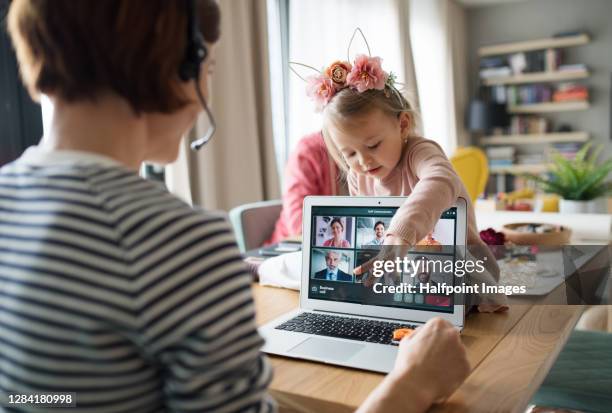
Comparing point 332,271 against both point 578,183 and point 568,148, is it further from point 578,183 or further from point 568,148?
point 568,148

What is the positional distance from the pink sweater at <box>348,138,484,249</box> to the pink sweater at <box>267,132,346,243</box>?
1017 mm

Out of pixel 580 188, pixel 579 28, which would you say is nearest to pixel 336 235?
pixel 580 188

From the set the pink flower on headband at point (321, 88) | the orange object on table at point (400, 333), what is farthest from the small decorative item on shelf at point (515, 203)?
the orange object on table at point (400, 333)

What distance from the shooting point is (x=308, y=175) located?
2.58 metres

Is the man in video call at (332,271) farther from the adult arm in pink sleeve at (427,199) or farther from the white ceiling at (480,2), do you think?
the white ceiling at (480,2)

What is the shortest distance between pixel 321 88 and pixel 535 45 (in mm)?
5546

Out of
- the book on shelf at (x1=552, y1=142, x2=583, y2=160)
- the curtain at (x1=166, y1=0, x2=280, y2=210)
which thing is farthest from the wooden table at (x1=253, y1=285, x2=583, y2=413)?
the book on shelf at (x1=552, y1=142, x2=583, y2=160)

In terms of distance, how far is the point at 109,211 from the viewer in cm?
53

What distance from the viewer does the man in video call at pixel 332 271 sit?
1.14 metres

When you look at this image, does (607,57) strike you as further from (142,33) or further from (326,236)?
(142,33)

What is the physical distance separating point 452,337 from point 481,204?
2696 mm

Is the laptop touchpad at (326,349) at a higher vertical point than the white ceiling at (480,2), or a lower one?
lower

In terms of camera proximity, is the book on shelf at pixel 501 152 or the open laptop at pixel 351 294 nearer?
the open laptop at pixel 351 294

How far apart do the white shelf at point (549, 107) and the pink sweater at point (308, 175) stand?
4314 mm
